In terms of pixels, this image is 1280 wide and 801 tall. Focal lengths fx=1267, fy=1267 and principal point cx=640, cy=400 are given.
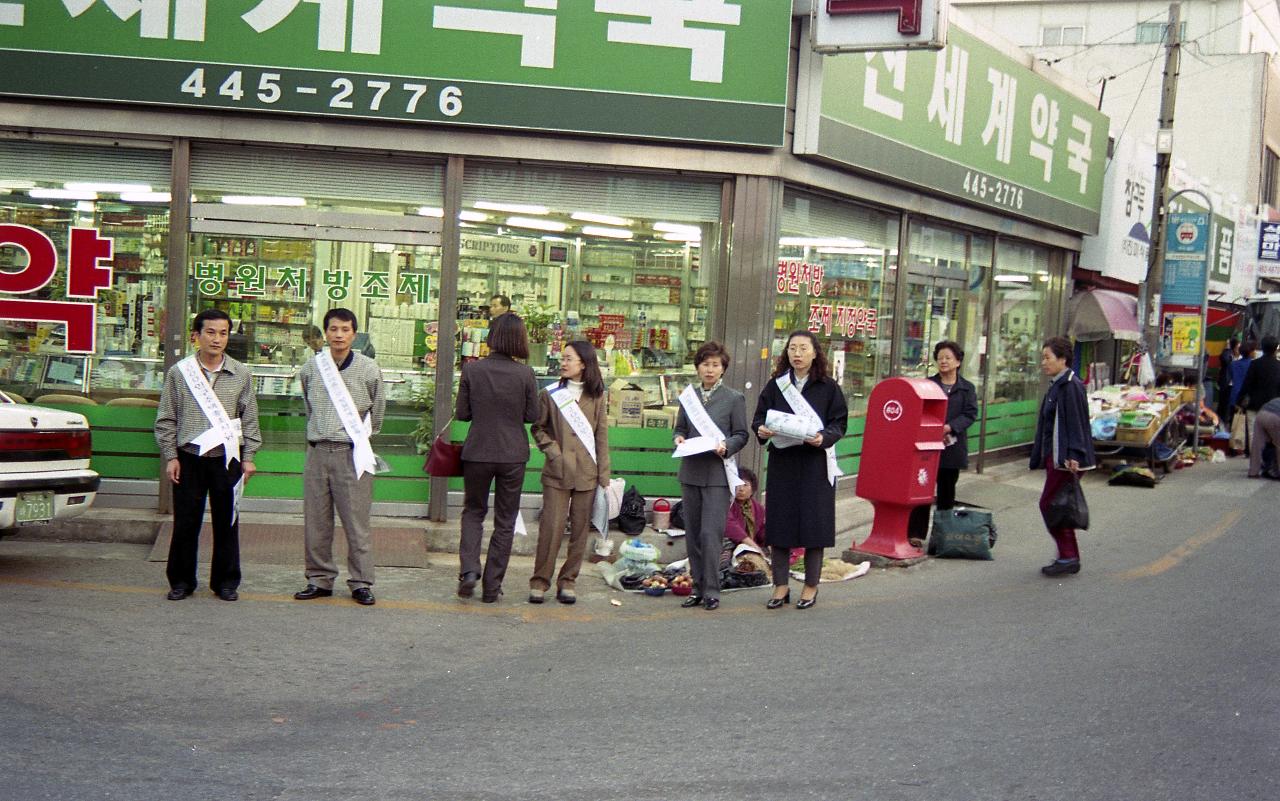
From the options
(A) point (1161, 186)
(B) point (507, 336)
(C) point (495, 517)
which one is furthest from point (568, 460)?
(A) point (1161, 186)

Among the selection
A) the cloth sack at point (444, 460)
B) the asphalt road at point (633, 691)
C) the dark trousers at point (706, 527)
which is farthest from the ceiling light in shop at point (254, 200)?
the dark trousers at point (706, 527)

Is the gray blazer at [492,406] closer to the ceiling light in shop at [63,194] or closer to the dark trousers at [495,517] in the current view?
the dark trousers at [495,517]

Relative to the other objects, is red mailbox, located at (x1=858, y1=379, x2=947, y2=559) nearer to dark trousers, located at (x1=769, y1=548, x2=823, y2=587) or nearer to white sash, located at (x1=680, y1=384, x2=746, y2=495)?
dark trousers, located at (x1=769, y1=548, x2=823, y2=587)

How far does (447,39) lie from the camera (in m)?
10.2

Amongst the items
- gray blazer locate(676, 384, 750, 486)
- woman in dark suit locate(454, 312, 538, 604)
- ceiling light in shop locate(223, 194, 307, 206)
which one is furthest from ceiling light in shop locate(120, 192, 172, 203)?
gray blazer locate(676, 384, 750, 486)

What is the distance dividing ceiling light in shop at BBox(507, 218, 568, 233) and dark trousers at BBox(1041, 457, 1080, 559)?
14.6ft

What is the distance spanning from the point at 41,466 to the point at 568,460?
11.3 ft

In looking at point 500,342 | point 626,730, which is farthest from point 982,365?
point 626,730

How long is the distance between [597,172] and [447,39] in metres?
1.69

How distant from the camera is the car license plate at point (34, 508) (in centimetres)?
805

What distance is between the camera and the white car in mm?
8008

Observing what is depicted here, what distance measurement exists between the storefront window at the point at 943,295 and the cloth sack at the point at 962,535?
3708 mm

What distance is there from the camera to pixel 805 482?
27.8 ft

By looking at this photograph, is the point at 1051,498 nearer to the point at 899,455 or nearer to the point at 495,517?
the point at 899,455
